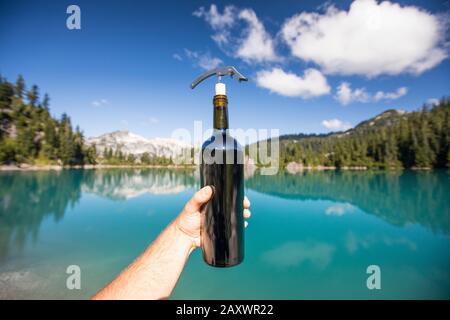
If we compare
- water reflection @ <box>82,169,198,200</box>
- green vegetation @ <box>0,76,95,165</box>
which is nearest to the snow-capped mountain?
green vegetation @ <box>0,76,95,165</box>

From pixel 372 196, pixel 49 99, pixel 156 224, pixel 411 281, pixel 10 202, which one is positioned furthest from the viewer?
pixel 49 99

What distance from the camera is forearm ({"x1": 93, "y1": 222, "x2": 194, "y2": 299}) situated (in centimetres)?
111

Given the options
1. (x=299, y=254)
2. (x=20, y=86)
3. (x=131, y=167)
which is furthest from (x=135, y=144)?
(x=299, y=254)

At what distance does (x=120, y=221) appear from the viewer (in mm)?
12930

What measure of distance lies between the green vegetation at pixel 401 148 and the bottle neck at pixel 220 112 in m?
59.9

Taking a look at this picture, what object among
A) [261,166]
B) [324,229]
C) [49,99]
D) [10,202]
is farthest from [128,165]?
[324,229]

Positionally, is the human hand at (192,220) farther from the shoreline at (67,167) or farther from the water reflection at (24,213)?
the shoreline at (67,167)

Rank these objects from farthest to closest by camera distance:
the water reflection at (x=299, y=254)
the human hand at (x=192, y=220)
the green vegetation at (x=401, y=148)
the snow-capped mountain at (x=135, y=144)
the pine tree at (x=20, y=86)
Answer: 1. the snow-capped mountain at (x=135, y=144)
2. the pine tree at (x=20, y=86)
3. the green vegetation at (x=401, y=148)
4. the water reflection at (x=299, y=254)
5. the human hand at (x=192, y=220)

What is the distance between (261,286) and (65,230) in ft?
31.9

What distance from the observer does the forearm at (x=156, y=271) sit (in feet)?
3.65

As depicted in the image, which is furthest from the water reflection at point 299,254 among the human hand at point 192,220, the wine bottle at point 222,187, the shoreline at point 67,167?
the shoreline at point 67,167

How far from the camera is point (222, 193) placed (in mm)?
1130

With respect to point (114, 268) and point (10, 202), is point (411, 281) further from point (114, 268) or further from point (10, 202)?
point (10, 202)

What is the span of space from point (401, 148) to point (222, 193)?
65.1 m
